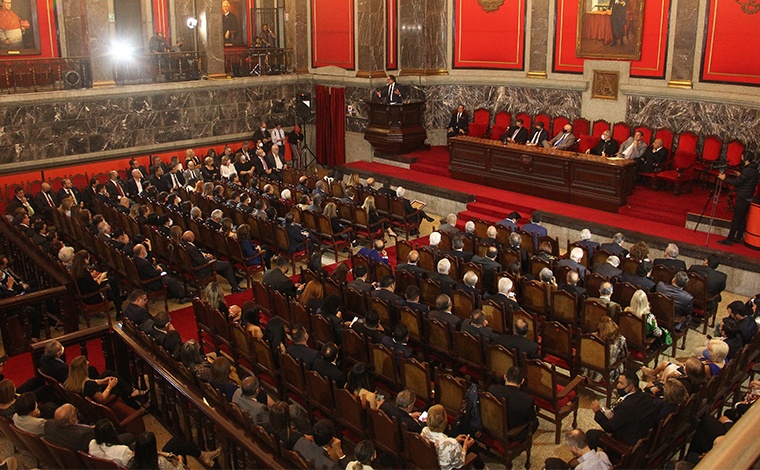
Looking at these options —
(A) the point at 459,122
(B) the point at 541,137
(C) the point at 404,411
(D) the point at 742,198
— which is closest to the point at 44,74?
(A) the point at 459,122

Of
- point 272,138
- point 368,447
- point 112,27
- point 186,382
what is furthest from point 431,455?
point 112,27

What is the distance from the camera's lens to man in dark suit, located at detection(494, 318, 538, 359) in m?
5.91

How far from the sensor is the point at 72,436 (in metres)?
4.65

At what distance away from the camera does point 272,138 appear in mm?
15148

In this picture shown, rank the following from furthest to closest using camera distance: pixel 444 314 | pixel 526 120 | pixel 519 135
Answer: pixel 526 120
pixel 519 135
pixel 444 314

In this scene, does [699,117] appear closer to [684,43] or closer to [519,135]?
[684,43]

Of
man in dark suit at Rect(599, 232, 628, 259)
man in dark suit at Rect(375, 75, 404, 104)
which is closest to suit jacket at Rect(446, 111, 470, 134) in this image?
man in dark suit at Rect(375, 75, 404, 104)

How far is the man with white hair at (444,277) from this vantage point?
24.3ft

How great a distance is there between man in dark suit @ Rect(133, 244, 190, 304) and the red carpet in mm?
5056

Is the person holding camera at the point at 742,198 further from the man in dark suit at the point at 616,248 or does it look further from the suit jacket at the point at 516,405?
the suit jacket at the point at 516,405

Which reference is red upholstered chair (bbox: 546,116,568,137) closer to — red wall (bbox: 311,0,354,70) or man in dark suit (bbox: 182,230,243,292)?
red wall (bbox: 311,0,354,70)

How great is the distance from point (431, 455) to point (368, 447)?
0.53 m

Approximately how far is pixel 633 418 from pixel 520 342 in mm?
1271

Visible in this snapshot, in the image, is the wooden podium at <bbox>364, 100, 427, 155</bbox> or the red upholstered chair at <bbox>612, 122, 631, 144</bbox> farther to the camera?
the wooden podium at <bbox>364, 100, 427, 155</bbox>
